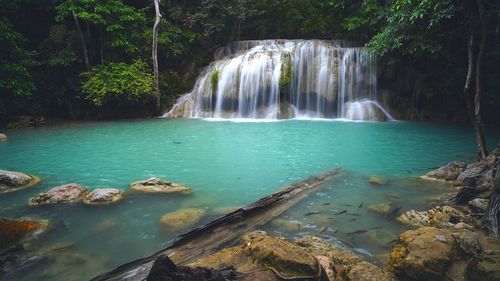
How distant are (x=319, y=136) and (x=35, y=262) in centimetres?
1004

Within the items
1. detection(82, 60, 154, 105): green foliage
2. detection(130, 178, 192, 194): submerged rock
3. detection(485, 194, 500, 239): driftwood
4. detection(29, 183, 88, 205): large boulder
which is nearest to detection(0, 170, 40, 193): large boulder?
detection(29, 183, 88, 205): large boulder

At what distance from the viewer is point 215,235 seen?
12.8ft

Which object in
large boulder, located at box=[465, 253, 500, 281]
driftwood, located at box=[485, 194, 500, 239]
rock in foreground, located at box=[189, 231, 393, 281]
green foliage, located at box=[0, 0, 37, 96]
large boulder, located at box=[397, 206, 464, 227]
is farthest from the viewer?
green foliage, located at box=[0, 0, 37, 96]

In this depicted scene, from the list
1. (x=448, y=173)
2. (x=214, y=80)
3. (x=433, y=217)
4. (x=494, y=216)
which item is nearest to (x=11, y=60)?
(x=214, y=80)

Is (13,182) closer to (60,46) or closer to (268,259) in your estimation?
(268,259)

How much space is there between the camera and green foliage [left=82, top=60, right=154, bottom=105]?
1582 centimetres

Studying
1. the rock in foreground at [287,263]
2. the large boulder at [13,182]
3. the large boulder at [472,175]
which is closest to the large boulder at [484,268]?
the rock in foreground at [287,263]

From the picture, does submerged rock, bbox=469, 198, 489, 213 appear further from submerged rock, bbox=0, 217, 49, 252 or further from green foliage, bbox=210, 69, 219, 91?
green foliage, bbox=210, 69, 219, 91

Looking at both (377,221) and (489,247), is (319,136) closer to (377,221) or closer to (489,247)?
(377,221)

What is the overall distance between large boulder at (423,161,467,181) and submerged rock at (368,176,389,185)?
2.94 ft

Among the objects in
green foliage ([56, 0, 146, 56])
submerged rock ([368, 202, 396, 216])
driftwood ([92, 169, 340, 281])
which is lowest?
submerged rock ([368, 202, 396, 216])

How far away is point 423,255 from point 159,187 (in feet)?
15.2

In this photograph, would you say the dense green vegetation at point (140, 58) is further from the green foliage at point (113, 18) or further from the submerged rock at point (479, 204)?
the submerged rock at point (479, 204)

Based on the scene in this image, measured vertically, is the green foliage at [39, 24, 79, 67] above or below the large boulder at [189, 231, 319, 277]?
above
